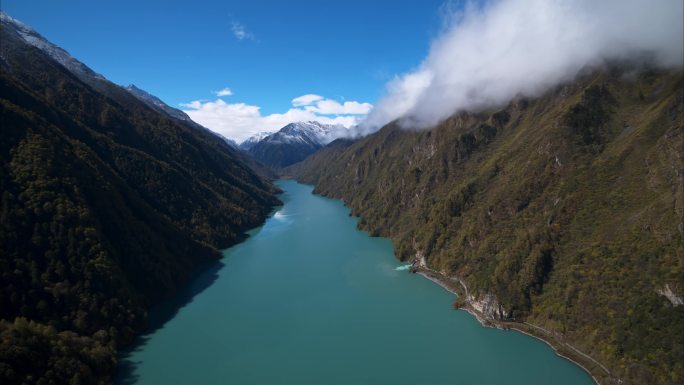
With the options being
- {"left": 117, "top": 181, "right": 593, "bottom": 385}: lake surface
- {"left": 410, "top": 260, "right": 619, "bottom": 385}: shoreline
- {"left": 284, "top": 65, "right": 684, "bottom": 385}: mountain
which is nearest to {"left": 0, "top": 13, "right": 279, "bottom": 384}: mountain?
{"left": 117, "top": 181, "right": 593, "bottom": 385}: lake surface

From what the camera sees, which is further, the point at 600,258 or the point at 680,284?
the point at 600,258

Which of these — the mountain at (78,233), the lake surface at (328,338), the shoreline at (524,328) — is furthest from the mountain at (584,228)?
the mountain at (78,233)

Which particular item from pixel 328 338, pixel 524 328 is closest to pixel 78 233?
pixel 328 338

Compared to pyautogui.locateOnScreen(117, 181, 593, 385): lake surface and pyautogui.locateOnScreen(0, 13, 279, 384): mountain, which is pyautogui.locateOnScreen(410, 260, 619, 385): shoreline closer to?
pyautogui.locateOnScreen(117, 181, 593, 385): lake surface

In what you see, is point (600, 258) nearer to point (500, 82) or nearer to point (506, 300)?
point (506, 300)

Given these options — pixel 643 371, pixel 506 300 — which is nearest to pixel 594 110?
pixel 506 300

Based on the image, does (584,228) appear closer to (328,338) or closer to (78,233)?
(328,338)
